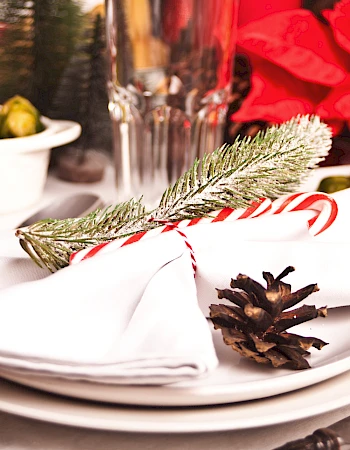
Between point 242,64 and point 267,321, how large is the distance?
403 mm

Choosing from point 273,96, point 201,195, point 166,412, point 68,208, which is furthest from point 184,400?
point 273,96

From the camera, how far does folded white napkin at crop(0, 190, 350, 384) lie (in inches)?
9.3

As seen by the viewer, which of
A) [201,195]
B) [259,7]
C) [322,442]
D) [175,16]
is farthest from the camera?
[259,7]

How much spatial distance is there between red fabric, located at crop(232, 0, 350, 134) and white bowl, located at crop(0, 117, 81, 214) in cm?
16

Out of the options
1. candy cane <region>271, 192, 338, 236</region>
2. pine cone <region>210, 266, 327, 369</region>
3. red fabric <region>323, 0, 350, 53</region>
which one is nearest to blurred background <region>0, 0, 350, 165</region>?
red fabric <region>323, 0, 350, 53</region>

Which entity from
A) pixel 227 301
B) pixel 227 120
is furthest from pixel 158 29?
pixel 227 301

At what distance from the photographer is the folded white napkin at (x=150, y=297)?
235mm

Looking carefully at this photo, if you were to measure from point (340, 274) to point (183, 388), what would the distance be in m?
0.12

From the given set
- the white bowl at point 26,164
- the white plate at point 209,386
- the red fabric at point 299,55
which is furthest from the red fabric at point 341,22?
the white plate at point 209,386

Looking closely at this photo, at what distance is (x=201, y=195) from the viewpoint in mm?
357

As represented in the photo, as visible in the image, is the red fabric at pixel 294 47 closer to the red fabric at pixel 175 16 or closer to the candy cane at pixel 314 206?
the red fabric at pixel 175 16

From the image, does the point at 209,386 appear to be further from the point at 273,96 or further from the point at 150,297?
the point at 273,96

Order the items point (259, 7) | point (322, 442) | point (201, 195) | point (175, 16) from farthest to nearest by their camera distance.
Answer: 1. point (259, 7)
2. point (175, 16)
3. point (201, 195)
4. point (322, 442)

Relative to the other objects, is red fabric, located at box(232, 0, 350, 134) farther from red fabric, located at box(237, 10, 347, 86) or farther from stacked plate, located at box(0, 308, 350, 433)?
stacked plate, located at box(0, 308, 350, 433)
